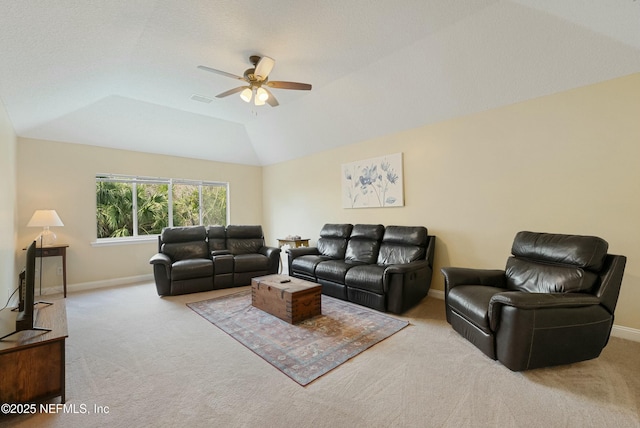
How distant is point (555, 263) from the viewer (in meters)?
2.51

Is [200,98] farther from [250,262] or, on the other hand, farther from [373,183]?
[373,183]

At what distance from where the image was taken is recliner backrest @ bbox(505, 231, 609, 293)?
2.27 metres

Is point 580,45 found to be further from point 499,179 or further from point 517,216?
point 517,216

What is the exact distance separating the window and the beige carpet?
300 centimetres

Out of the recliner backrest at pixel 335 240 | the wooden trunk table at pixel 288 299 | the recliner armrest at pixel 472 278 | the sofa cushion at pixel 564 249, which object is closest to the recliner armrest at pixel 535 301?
the sofa cushion at pixel 564 249

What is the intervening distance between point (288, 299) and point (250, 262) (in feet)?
6.04

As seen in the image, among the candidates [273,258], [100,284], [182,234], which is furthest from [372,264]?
[100,284]

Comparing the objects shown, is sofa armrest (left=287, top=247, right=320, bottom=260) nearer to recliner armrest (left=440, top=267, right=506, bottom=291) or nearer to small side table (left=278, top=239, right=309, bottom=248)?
small side table (left=278, top=239, right=309, bottom=248)

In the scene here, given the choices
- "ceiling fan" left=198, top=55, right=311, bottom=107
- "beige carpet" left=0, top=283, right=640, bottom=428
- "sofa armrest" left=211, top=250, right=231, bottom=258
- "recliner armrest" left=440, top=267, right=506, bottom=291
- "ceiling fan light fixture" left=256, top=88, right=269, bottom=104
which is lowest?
"beige carpet" left=0, top=283, right=640, bottom=428

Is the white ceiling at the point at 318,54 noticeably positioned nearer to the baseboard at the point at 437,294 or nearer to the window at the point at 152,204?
the window at the point at 152,204

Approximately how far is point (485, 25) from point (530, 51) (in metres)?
0.54

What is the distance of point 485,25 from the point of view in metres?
2.57

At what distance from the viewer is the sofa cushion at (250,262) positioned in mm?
4523

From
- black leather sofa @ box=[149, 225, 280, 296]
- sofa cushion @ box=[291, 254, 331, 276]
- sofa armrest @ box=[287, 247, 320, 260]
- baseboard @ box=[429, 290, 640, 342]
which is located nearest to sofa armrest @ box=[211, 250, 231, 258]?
black leather sofa @ box=[149, 225, 280, 296]
